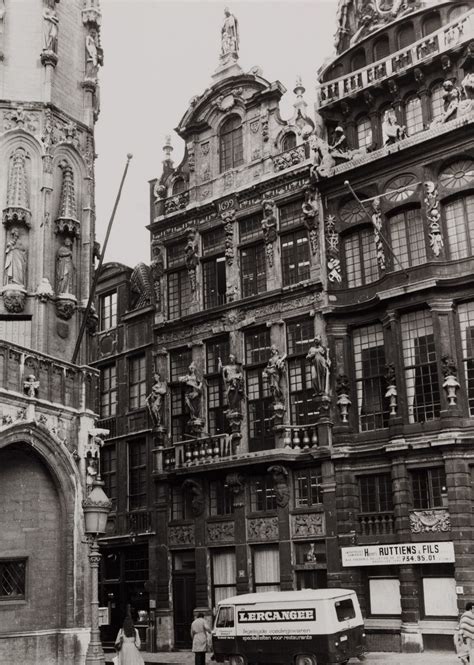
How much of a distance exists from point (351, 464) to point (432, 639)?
18.5ft

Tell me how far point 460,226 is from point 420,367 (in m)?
4.52

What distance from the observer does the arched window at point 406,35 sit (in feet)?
95.2

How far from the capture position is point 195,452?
99.2 feet

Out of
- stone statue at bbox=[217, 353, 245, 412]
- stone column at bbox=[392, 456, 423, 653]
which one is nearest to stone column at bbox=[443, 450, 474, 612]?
stone column at bbox=[392, 456, 423, 653]

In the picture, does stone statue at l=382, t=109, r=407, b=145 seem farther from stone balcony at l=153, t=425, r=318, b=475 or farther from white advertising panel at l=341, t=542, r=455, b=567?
white advertising panel at l=341, t=542, r=455, b=567

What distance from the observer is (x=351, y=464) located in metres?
27.2

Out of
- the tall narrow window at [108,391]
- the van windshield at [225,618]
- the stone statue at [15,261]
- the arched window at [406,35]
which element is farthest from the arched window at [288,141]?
the van windshield at [225,618]

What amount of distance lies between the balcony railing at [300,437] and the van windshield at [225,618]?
23.2 feet

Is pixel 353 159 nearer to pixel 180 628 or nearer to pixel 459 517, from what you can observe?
pixel 459 517

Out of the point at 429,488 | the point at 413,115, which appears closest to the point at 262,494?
the point at 429,488

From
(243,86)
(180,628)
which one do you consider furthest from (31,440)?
(243,86)

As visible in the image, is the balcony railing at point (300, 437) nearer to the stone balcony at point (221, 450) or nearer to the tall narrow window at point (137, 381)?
the stone balcony at point (221, 450)

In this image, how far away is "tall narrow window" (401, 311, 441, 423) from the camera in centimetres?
2588

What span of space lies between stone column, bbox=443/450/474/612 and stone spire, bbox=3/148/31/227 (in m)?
13.4
